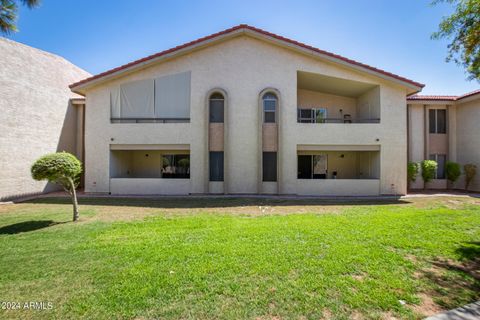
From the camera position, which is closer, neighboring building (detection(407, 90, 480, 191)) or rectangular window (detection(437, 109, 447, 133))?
neighboring building (detection(407, 90, 480, 191))

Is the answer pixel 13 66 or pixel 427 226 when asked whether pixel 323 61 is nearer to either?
pixel 427 226

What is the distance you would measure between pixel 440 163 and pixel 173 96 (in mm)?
20620

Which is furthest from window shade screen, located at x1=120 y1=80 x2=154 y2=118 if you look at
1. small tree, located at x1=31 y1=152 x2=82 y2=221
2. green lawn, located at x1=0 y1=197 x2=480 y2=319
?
green lawn, located at x1=0 y1=197 x2=480 y2=319

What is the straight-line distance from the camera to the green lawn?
3.43 metres

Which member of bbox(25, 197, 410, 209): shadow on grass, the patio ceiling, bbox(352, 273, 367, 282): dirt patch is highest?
the patio ceiling

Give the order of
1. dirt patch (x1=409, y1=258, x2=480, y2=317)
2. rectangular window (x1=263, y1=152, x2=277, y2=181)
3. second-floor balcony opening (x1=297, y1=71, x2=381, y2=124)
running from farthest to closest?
second-floor balcony opening (x1=297, y1=71, x2=381, y2=124), rectangular window (x1=263, y1=152, x2=277, y2=181), dirt patch (x1=409, y1=258, x2=480, y2=317)

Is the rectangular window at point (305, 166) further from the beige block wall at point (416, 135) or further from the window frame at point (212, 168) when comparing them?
the beige block wall at point (416, 135)

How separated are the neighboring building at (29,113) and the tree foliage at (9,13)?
7.28m

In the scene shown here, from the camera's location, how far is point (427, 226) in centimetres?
739

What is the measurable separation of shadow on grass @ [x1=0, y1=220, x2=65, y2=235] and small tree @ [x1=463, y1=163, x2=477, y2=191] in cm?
2458

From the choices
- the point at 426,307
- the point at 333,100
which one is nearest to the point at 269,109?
the point at 333,100

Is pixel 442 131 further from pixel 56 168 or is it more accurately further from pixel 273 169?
pixel 56 168

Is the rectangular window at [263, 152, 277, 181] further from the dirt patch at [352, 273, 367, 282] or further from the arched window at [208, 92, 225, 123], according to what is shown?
the dirt patch at [352, 273, 367, 282]

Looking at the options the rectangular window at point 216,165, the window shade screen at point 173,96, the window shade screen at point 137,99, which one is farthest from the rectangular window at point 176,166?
the window shade screen at point 137,99
